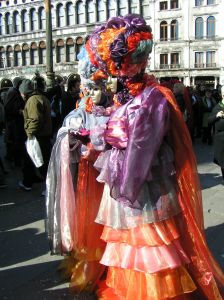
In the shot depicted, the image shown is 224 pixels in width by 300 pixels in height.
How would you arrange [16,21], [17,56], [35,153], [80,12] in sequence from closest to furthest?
[35,153], [80,12], [16,21], [17,56]

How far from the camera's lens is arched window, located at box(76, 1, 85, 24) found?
153 ft

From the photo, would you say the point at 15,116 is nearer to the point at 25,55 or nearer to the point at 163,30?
the point at 163,30

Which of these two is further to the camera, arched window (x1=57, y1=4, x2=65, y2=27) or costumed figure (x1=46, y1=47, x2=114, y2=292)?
arched window (x1=57, y1=4, x2=65, y2=27)

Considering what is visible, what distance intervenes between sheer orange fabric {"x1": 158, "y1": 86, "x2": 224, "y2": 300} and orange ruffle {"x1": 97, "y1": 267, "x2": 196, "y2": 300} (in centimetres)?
10

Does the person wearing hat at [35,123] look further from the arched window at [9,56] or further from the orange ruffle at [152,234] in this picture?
the arched window at [9,56]

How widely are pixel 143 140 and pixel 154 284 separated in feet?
2.88

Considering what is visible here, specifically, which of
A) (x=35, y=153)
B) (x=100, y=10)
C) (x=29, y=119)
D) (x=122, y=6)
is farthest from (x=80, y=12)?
(x=35, y=153)

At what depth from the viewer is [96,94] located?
10.3 ft

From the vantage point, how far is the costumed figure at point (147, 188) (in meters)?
2.38

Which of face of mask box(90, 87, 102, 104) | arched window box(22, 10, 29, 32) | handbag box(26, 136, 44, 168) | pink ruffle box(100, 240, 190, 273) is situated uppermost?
arched window box(22, 10, 29, 32)

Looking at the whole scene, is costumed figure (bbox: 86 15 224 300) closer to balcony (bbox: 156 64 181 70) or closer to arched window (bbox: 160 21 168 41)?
balcony (bbox: 156 64 181 70)

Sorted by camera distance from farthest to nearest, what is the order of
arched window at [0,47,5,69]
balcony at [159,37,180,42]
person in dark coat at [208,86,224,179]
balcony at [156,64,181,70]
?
1. arched window at [0,47,5,69]
2. balcony at [159,37,180,42]
3. balcony at [156,64,181,70]
4. person in dark coat at [208,86,224,179]

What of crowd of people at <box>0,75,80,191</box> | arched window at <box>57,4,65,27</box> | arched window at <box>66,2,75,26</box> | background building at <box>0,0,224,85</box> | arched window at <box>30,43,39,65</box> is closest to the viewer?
crowd of people at <box>0,75,80,191</box>

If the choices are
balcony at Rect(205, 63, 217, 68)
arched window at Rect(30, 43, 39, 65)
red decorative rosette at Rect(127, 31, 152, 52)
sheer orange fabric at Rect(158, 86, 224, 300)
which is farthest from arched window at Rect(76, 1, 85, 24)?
sheer orange fabric at Rect(158, 86, 224, 300)
